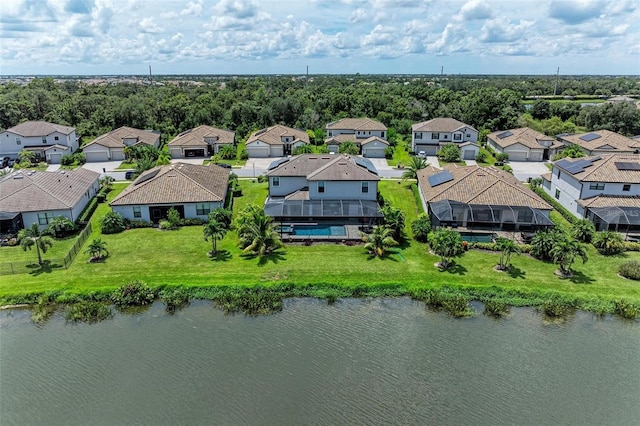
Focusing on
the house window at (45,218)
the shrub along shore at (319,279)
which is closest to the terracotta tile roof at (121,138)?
the house window at (45,218)

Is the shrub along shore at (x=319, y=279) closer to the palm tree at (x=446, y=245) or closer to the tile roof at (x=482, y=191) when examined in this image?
the palm tree at (x=446, y=245)

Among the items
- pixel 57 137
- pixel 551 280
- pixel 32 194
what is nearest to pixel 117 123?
pixel 57 137

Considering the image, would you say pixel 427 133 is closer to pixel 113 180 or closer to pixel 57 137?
pixel 113 180

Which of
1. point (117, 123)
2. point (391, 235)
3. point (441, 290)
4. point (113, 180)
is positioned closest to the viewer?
point (441, 290)

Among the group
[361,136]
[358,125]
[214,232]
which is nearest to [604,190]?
[214,232]

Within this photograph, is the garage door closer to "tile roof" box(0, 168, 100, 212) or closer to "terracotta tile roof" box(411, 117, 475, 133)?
"tile roof" box(0, 168, 100, 212)

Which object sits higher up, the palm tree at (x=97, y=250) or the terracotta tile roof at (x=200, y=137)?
the terracotta tile roof at (x=200, y=137)

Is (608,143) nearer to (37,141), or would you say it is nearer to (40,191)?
(40,191)
